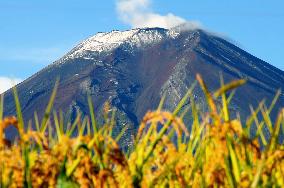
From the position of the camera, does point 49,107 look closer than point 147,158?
Yes

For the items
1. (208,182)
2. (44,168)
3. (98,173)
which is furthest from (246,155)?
(44,168)

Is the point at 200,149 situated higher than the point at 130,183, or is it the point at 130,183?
the point at 200,149

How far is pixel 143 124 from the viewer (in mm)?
2469

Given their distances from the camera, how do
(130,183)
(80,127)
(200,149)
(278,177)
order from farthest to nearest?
(200,149) < (80,127) < (278,177) < (130,183)

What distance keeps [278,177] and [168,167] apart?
53 centimetres

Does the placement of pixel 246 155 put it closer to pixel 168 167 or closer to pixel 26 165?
pixel 168 167

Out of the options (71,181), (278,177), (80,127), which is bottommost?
(71,181)

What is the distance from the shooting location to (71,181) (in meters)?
2.52

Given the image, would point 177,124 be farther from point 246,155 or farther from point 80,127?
point 80,127

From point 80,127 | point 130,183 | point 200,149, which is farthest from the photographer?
point 200,149

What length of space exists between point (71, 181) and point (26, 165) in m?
0.23

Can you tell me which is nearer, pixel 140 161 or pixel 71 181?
pixel 71 181

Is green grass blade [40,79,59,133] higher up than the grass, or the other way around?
green grass blade [40,79,59,133]

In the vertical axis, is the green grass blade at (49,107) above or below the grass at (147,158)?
above
